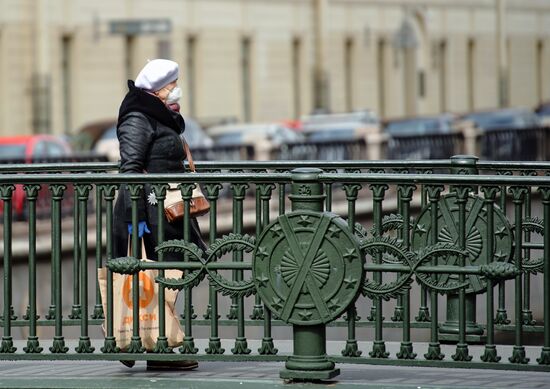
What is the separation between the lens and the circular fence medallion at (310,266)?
7820mm

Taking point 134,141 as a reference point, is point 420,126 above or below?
above

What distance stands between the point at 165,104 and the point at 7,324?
129cm

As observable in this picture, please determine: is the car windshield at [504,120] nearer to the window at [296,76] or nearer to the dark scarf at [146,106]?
the window at [296,76]

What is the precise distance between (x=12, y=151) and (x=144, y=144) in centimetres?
1896

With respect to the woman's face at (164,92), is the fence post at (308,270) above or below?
below

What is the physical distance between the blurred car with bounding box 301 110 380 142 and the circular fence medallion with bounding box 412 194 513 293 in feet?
72.9

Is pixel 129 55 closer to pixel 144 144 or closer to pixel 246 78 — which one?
pixel 246 78

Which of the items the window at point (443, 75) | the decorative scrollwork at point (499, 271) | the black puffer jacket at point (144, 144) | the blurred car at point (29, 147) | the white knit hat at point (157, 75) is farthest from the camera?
the window at point (443, 75)

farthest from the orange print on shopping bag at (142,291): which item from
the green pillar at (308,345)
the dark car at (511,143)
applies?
the dark car at (511,143)

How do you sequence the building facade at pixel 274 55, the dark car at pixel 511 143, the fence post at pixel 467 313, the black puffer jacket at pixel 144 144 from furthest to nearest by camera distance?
1. the building facade at pixel 274 55
2. the dark car at pixel 511 143
3. the fence post at pixel 467 313
4. the black puffer jacket at pixel 144 144

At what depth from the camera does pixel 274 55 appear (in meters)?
52.0

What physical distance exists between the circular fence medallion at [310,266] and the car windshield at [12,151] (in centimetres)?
1964

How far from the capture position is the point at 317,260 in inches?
309

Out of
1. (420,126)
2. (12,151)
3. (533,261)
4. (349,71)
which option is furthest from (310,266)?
(349,71)
